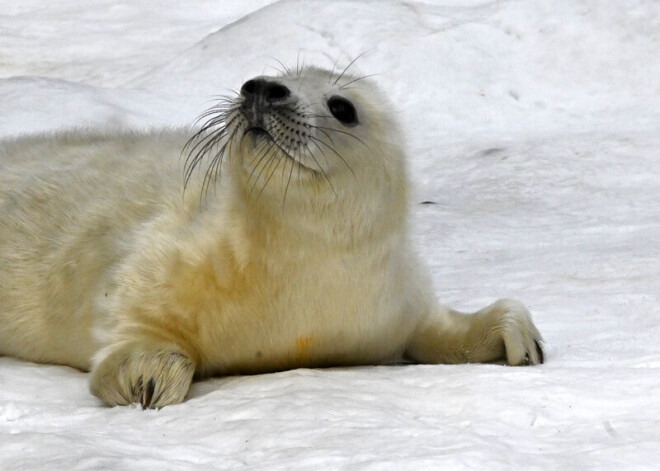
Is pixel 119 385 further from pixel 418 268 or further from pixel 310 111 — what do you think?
pixel 418 268

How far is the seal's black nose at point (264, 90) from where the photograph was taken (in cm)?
318

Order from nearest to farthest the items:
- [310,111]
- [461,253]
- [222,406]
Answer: [222,406], [310,111], [461,253]

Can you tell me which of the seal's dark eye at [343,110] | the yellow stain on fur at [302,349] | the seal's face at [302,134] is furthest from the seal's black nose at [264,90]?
the yellow stain on fur at [302,349]

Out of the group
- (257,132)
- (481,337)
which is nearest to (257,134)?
(257,132)

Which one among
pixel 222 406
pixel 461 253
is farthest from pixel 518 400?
pixel 461 253

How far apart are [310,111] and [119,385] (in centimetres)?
89

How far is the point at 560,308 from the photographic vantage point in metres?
4.16

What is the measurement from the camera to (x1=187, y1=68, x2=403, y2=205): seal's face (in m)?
3.17

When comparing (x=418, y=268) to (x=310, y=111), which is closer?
(x=310, y=111)

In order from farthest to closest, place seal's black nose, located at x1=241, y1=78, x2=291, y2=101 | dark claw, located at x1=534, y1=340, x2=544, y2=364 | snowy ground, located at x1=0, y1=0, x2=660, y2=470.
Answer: dark claw, located at x1=534, y1=340, x2=544, y2=364, seal's black nose, located at x1=241, y1=78, x2=291, y2=101, snowy ground, located at x1=0, y1=0, x2=660, y2=470

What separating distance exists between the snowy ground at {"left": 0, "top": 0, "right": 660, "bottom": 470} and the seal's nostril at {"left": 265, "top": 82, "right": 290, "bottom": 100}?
2.28 feet

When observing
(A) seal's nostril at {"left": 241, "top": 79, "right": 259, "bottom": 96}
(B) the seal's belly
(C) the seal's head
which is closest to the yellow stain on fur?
(B) the seal's belly

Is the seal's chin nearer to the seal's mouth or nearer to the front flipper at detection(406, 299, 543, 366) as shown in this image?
the seal's mouth

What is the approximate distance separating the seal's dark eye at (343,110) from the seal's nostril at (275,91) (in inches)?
8.4
